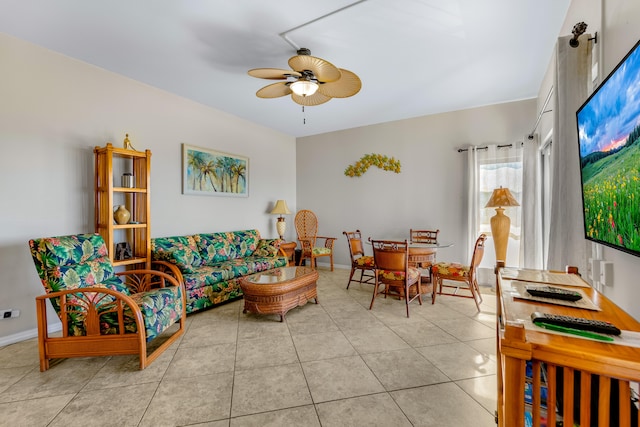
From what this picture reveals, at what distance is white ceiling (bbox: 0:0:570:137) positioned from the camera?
2271 millimetres

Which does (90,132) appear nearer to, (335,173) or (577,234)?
(335,173)

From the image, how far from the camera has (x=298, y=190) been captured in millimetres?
6359

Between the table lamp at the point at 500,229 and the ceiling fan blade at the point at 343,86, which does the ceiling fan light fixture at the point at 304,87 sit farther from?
the table lamp at the point at 500,229

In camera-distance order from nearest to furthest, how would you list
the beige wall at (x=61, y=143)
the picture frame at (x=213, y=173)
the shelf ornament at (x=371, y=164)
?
the beige wall at (x=61, y=143), the picture frame at (x=213, y=173), the shelf ornament at (x=371, y=164)

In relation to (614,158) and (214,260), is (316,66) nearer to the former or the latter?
(614,158)

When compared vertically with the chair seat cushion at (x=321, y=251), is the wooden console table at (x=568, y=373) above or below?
above

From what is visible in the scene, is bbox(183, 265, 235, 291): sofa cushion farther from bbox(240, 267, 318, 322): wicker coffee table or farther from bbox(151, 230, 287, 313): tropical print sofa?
bbox(240, 267, 318, 322): wicker coffee table

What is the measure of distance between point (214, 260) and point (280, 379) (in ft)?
7.91

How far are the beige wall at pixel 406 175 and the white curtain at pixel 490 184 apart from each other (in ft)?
0.49

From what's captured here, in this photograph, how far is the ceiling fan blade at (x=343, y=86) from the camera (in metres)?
2.52

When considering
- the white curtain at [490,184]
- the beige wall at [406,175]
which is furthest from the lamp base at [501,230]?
the beige wall at [406,175]

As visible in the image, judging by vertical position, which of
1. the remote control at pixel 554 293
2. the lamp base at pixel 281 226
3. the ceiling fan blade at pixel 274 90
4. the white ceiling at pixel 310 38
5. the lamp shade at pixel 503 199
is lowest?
the remote control at pixel 554 293

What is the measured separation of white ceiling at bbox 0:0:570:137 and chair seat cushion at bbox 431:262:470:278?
233 cm

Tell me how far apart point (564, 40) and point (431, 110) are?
286cm
